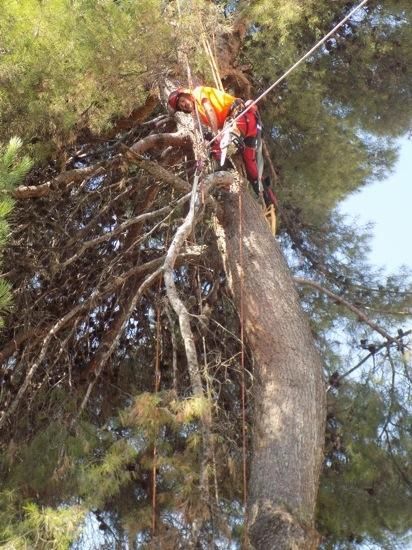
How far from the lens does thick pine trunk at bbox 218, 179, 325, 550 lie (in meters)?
3.14

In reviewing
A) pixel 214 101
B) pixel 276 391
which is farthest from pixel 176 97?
pixel 276 391

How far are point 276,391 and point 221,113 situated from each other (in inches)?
55.9

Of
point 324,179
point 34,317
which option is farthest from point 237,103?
point 324,179

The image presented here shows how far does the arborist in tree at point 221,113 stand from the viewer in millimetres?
4094

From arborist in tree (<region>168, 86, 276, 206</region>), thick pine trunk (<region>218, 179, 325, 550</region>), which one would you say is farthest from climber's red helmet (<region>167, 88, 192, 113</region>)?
thick pine trunk (<region>218, 179, 325, 550</region>)

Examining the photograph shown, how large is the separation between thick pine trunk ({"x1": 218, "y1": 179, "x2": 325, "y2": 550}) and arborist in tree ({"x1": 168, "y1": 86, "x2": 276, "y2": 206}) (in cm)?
24

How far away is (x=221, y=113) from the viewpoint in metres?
4.14

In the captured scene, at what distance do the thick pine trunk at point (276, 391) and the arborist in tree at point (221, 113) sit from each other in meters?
0.24

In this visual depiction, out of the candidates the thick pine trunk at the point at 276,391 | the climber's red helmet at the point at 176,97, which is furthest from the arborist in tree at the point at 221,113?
the thick pine trunk at the point at 276,391

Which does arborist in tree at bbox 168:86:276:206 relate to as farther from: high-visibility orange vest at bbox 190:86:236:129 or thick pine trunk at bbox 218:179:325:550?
thick pine trunk at bbox 218:179:325:550

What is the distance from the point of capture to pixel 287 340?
12.0ft

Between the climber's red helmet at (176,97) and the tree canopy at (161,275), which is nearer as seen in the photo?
the tree canopy at (161,275)

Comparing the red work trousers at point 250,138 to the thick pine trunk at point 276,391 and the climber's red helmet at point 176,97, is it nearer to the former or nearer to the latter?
the thick pine trunk at point 276,391

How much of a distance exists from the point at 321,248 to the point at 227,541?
3.17 metres
